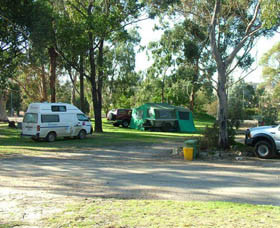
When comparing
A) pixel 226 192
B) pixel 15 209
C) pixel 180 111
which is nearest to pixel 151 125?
pixel 180 111

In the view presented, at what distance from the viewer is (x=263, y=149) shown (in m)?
14.4

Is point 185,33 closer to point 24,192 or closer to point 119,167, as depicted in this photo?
point 119,167

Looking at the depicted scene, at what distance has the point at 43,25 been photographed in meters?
21.7

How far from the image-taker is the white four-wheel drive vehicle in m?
14.0

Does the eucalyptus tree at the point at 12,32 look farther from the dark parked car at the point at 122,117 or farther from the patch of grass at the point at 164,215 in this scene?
the patch of grass at the point at 164,215

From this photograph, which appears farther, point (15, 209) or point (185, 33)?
point (185, 33)

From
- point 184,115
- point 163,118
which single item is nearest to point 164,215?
point 163,118

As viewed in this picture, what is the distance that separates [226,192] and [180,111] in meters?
23.8

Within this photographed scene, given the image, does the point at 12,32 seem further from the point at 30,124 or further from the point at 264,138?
the point at 264,138

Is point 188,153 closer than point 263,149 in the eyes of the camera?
Yes

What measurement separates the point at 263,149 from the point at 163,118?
16740 millimetres

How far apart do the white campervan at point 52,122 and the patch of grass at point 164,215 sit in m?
13.7

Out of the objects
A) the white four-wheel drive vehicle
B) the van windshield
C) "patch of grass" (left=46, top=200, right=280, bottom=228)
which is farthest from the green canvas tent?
"patch of grass" (left=46, top=200, right=280, bottom=228)

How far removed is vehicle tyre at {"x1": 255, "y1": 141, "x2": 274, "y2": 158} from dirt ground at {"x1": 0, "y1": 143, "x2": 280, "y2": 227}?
0.37 metres
